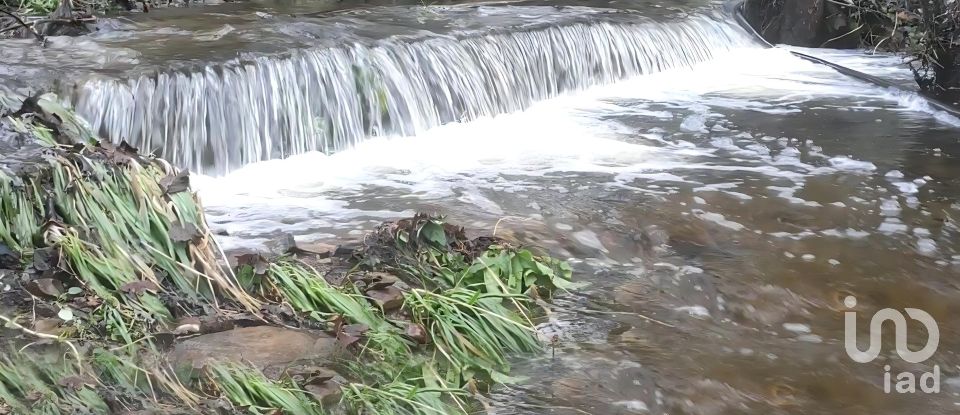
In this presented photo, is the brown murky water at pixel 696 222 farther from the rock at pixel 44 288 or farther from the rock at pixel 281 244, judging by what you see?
the rock at pixel 44 288

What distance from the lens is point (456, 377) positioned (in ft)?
10.8

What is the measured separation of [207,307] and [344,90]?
408cm

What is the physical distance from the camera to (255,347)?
3.22 meters

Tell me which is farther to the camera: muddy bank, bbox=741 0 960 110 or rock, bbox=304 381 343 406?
muddy bank, bbox=741 0 960 110

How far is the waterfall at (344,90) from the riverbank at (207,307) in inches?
75.8

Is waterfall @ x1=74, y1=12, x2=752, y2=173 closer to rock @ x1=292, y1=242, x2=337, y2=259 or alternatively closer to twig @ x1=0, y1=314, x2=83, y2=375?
rock @ x1=292, y1=242, x2=337, y2=259

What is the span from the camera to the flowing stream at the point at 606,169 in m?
3.59

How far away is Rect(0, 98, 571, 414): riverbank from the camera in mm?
2869

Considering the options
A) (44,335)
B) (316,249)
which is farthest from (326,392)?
(316,249)

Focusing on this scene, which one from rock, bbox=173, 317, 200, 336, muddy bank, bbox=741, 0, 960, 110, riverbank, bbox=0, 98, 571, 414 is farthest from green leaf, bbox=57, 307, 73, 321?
muddy bank, bbox=741, 0, 960, 110

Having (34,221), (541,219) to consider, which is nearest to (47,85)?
(34,221)

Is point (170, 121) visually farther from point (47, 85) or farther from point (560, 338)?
point (560, 338)

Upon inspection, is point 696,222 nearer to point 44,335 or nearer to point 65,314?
point 65,314

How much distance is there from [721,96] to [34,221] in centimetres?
717
